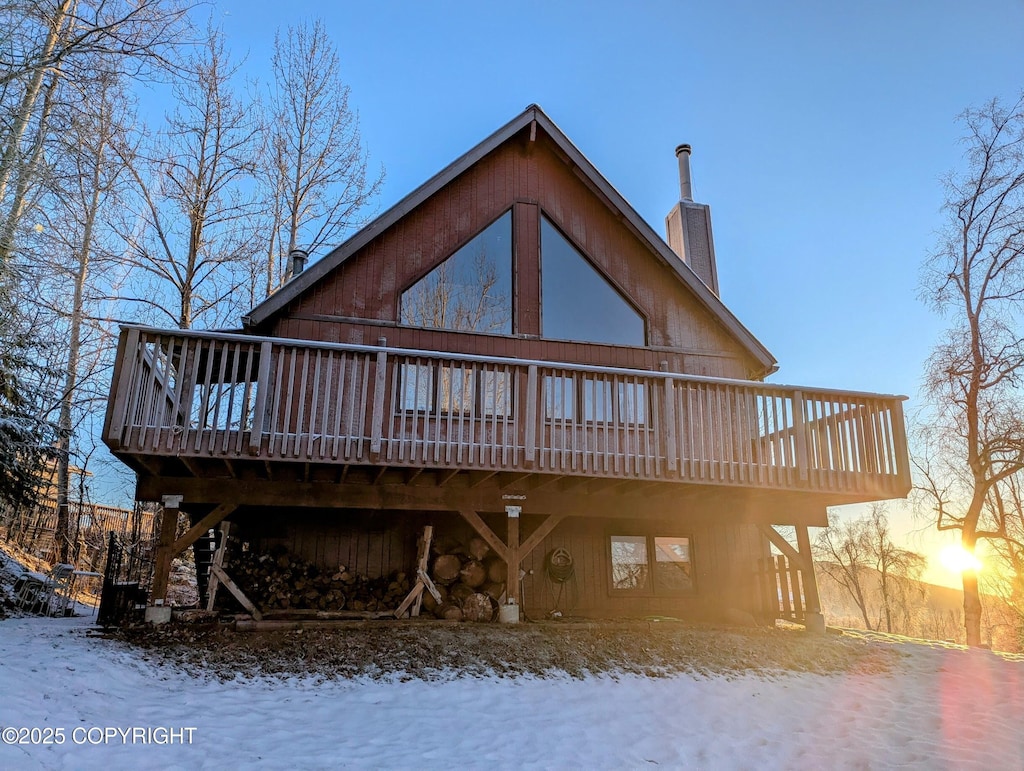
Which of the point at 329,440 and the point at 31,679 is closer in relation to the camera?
the point at 31,679

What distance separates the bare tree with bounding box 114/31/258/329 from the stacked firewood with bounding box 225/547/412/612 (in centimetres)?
930

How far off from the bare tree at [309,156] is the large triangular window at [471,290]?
364 inches

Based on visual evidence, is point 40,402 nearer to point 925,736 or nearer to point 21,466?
point 21,466

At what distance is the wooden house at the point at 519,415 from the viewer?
7602 mm

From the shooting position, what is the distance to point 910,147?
49.3 feet

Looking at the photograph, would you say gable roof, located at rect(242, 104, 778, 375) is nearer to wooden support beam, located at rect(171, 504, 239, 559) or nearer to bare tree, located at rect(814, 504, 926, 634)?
wooden support beam, located at rect(171, 504, 239, 559)

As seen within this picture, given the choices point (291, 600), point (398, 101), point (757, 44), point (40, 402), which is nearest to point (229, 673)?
point (291, 600)

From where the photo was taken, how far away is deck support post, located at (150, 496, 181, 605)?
7590mm

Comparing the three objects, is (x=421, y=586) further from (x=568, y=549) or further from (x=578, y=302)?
(x=578, y=302)

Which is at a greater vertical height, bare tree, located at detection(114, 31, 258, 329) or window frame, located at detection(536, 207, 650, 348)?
bare tree, located at detection(114, 31, 258, 329)

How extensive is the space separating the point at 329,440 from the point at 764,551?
7295 millimetres

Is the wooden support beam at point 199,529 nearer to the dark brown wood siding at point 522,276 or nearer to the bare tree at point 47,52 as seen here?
the dark brown wood siding at point 522,276

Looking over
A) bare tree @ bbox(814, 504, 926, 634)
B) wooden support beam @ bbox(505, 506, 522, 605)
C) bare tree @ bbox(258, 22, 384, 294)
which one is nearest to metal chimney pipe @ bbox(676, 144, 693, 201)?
wooden support beam @ bbox(505, 506, 522, 605)

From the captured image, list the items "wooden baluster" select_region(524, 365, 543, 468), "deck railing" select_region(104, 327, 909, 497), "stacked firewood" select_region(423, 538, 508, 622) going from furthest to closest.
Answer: "stacked firewood" select_region(423, 538, 508, 622) < "wooden baluster" select_region(524, 365, 543, 468) < "deck railing" select_region(104, 327, 909, 497)
